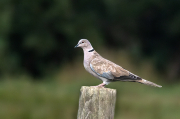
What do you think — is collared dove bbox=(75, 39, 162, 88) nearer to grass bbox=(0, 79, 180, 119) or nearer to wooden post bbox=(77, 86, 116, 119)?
wooden post bbox=(77, 86, 116, 119)

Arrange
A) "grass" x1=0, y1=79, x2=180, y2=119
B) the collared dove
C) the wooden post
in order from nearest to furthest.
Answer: the wooden post < the collared dove < "grass" x1=0, y1=79, x2=180, y2=119

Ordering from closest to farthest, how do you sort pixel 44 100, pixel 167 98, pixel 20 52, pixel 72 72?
pixel 44 100, pixel 167 98, pixel 72 72, pixel 20 52

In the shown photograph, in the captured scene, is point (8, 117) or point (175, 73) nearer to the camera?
point (8, 117)

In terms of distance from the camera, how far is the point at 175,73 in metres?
15.9

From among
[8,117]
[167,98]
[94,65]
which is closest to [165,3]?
[167,98]

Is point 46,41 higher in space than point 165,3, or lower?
lower

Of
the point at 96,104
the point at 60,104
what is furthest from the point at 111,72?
the point at 60,104

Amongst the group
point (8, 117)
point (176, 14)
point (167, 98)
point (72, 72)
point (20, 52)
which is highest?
point (176, 14)

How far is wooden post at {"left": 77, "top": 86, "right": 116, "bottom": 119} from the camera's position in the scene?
398 cm

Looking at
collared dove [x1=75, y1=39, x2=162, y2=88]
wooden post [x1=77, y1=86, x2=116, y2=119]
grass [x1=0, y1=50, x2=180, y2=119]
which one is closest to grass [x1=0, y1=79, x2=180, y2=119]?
grass [x1=0, y1=50, x2=180, y2=119]

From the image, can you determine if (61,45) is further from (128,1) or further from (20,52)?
(128,1)

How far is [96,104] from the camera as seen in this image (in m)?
3.99

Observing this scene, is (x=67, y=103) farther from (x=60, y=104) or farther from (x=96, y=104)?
(x=96, y=104)

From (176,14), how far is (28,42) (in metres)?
6.28
